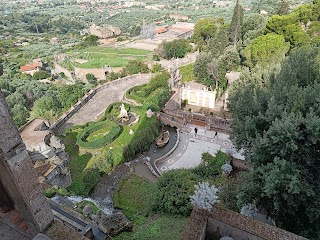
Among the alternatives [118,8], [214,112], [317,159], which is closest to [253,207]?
[317,159]

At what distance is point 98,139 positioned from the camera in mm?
19094

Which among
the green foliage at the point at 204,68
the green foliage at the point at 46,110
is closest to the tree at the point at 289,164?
the green foliage at the point at 46,110

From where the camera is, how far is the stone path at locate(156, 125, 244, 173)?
57.4ft

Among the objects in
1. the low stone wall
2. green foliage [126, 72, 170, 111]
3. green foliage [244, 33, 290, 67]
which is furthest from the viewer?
green foliage [126, 72, 170, 111]

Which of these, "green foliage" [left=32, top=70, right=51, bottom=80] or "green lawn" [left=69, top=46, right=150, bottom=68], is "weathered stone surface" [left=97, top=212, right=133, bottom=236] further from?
"green foliage" [left=32, top=70, right=51, bottom=80]

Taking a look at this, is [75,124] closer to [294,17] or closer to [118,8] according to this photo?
[294,17]

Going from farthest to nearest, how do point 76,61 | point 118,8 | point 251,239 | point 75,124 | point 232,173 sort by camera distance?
1. point 118,8
2. point 76,61
3. point 75,124
4. point 232,173
5. point 251,239

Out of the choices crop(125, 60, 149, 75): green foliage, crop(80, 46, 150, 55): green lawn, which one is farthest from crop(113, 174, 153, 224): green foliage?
crop(80, 46, 150, 55): green lawn

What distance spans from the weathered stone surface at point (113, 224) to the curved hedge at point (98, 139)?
8.75 m

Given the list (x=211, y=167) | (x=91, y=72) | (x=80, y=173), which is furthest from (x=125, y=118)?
(x=91, y=72)

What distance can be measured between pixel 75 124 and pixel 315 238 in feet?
63.6

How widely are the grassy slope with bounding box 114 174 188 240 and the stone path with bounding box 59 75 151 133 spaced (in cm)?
987

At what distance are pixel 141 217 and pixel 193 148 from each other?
857 cm

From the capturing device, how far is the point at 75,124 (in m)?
22.9
